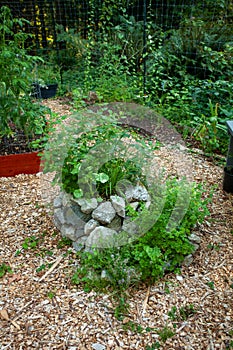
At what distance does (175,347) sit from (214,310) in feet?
1.05

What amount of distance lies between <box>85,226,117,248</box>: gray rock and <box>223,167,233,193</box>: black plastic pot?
1.22 m

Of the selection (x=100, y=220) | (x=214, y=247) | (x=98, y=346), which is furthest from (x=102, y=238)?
(x=214, y=247)

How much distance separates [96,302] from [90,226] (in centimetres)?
46

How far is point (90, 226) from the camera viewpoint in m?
2.12

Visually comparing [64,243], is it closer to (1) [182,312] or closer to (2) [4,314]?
(2) [4,314]

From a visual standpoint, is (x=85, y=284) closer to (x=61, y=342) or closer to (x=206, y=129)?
(x=61, y=342)

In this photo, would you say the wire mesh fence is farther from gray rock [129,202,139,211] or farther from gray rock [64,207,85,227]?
gray rock [129,202,139,211]

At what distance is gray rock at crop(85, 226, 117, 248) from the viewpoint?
6.68ft

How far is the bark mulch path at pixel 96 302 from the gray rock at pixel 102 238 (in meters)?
0.21

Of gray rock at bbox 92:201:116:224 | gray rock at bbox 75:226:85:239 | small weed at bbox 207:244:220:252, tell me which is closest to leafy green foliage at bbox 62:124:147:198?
gray rock at bbox 92:201:116:224

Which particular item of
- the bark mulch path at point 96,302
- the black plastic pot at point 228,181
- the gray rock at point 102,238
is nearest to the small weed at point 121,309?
the bark mulch path at point 96,302

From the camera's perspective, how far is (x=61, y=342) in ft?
→ 5.48

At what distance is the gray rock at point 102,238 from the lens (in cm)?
204

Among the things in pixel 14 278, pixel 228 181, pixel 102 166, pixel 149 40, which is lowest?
pixel 14 278
